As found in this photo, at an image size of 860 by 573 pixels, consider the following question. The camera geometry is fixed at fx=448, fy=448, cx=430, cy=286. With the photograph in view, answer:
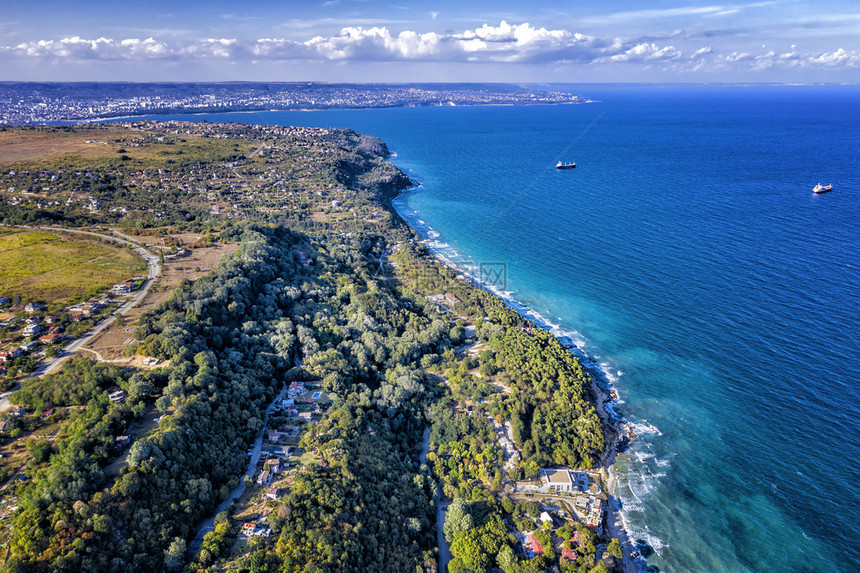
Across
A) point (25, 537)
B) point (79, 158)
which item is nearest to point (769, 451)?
point (25, 537)

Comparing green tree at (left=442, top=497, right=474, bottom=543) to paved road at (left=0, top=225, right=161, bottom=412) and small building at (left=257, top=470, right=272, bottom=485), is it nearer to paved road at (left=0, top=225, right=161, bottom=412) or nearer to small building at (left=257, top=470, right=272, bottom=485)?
small building at (left=257, top=470, right=272, bottom=485)

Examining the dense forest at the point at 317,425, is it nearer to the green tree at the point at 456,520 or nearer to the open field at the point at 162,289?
the green tree at the point at 456,520

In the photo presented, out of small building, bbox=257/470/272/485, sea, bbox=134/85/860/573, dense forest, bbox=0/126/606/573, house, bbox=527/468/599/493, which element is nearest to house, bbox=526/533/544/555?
dense forest, bbox=0/126/606/573

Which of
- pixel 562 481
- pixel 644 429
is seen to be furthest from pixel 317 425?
pixel 644 429

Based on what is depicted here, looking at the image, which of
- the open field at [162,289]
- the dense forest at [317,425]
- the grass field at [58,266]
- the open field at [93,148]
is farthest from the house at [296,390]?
the open field at [93,148]

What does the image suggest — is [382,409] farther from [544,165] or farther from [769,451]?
[544,165]

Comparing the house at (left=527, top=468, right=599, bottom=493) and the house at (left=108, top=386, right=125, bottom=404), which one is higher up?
the house at (left=108, top=386, right=125, bottom=404)
